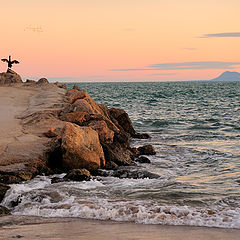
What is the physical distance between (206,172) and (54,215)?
202 inches

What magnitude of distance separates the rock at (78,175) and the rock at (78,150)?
579mm

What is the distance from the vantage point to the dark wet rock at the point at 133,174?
29.9 ft

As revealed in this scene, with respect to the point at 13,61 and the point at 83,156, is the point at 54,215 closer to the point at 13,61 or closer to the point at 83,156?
the point at 83,156

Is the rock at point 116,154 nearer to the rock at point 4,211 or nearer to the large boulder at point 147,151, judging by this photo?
the large boulder at point 147,151

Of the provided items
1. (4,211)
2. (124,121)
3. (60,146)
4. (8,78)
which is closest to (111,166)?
(60,146)

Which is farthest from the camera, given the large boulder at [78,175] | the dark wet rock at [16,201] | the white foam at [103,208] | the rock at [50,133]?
the rock at [50,133]

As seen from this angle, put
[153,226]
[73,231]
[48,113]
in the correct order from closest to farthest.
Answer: [73,231], [153,226], [48,113]

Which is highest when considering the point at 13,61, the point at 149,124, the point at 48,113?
the point at 13,61

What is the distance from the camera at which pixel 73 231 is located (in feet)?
16.8

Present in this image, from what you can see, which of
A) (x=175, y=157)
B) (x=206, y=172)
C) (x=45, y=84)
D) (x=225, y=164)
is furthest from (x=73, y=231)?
(x=45, y=84)

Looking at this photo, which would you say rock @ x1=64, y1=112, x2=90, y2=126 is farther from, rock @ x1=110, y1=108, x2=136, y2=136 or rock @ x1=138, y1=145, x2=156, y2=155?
rock @ x1=110, y1=108, x2=136, y2=136

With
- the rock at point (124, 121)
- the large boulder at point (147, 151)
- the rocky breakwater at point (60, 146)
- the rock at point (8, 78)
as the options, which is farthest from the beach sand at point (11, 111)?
the rock at point (8, 78)

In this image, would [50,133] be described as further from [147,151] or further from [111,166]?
[147,151]

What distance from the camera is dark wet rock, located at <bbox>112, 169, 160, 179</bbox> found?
9102mm
